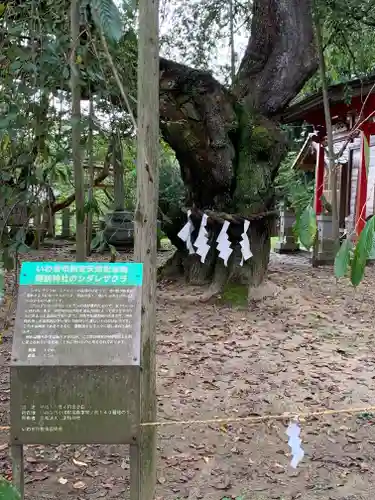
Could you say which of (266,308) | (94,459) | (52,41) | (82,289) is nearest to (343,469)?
(94,459)

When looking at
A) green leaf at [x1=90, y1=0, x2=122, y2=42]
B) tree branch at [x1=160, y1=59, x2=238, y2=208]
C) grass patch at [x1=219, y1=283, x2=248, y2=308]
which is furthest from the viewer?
grass patch at [x1=219, y1=283, x2=248, y2=308]

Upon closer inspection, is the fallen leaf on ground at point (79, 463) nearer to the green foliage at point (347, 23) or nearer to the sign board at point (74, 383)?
the sign board at point (74, 383)

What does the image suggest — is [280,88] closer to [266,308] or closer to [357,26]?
[357,26]

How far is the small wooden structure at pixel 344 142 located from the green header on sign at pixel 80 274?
5307 mm

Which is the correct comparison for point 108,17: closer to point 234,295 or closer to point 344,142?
point 234,295

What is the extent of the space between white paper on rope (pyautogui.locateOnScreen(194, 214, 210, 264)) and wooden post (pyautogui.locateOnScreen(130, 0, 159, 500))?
13.5 ft

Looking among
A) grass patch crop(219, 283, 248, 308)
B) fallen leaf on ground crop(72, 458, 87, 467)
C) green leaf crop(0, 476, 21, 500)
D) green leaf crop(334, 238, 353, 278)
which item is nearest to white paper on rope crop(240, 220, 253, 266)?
grass patch crop(219, 283, 248, 308)

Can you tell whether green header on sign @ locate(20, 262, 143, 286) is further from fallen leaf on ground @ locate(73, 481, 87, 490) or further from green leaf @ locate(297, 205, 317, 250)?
fallen leaf on ground @ locate(73, 481, 87, 490)

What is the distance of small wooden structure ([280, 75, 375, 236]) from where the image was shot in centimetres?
781

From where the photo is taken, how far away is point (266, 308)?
20.8 feet

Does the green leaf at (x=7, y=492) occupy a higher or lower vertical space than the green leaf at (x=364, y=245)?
lower

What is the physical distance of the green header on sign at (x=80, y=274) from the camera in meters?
2.19

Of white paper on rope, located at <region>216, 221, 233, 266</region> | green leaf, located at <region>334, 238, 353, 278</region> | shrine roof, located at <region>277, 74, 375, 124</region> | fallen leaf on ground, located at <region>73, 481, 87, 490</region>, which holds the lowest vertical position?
fallen leaf on ground, located at <region>73, 481, 87, 490</region>

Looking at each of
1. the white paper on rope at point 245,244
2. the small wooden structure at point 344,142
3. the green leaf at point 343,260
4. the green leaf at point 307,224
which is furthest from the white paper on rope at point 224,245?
the green leaf at point 343,260
